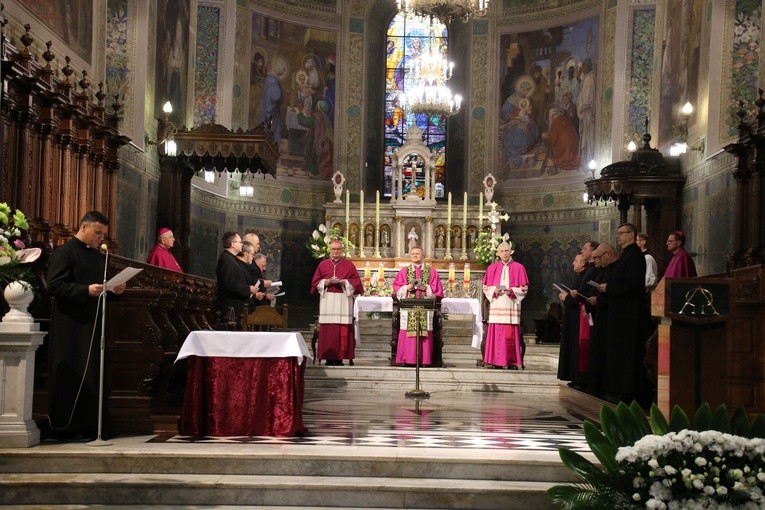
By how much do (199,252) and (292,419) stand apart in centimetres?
1253

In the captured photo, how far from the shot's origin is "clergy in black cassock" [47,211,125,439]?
7602mm

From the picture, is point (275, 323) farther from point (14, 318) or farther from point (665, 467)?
point (665, 467)

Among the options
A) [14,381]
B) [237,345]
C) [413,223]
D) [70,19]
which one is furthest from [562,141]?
[14,381]

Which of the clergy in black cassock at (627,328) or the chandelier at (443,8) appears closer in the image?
the clergy in black cassock at (627,328)

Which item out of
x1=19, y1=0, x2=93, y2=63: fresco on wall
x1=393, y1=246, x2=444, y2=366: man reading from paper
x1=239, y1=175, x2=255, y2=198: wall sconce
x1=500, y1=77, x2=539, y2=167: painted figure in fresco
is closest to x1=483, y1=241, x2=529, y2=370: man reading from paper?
x1=393, y1=246, x2=444, y2=366: man reading from paper

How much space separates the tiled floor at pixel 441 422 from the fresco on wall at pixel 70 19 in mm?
5789

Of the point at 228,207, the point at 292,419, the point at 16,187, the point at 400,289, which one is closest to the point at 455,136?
the point at 228,207

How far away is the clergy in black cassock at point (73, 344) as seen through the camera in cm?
760

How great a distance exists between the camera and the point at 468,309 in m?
16.2

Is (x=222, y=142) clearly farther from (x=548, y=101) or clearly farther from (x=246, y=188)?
(x=548, y=101)

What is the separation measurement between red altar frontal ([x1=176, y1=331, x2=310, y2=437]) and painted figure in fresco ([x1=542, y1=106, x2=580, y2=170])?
15455mm

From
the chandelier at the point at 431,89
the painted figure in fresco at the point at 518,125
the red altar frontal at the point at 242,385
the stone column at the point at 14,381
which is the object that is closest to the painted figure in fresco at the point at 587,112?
the painted figure in fresco at the point at 518,125

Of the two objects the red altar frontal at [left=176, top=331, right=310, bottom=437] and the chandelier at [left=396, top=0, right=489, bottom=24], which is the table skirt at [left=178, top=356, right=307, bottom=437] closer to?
the red altar frontal at [left=176, top=331, right=310, bottom=437]

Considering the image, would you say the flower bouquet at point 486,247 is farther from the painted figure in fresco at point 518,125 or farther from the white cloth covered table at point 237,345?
the white cloth covered table at point 237,345
